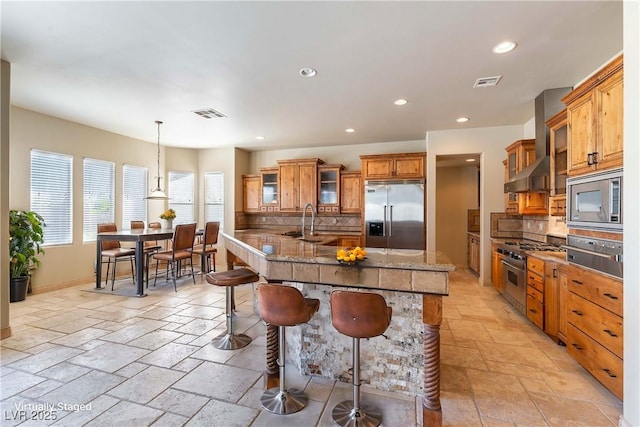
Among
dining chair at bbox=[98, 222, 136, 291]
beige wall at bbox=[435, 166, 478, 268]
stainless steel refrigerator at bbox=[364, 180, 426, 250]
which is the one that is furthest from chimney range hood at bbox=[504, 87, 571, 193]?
dining chair at bbox=[98, 222, 136, 291]

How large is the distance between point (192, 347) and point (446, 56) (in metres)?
3.74

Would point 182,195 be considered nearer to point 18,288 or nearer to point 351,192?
point 18,288

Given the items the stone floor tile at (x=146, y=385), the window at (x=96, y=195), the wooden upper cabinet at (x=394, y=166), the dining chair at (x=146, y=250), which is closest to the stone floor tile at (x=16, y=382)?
the stone floor tile at (x=146, y=385)

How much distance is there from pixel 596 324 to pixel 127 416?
3398mm

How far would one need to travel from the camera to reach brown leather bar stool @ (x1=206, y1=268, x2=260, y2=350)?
2.80m

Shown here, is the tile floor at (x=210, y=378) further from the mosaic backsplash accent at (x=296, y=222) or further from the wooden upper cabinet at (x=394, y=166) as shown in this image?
the mosaic backsplash accent at (x=296, y=222)

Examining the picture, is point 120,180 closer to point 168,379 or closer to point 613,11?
point 168,379

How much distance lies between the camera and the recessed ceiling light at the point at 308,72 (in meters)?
3.02

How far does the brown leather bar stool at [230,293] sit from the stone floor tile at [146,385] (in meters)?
0.53

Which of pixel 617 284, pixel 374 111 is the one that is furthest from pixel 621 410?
pixel 374 111

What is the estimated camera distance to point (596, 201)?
2195mm

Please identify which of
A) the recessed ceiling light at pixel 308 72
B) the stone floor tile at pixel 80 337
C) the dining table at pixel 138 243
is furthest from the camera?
the dining table at pixel 138 243

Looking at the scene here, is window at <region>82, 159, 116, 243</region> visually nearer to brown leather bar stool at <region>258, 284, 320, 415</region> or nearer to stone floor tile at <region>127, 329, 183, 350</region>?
stone floor tile at <region>127, 329, 183, 350</region>

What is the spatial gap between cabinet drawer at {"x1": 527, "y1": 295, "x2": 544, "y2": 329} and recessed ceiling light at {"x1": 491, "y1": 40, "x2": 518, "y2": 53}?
260 centimetres
